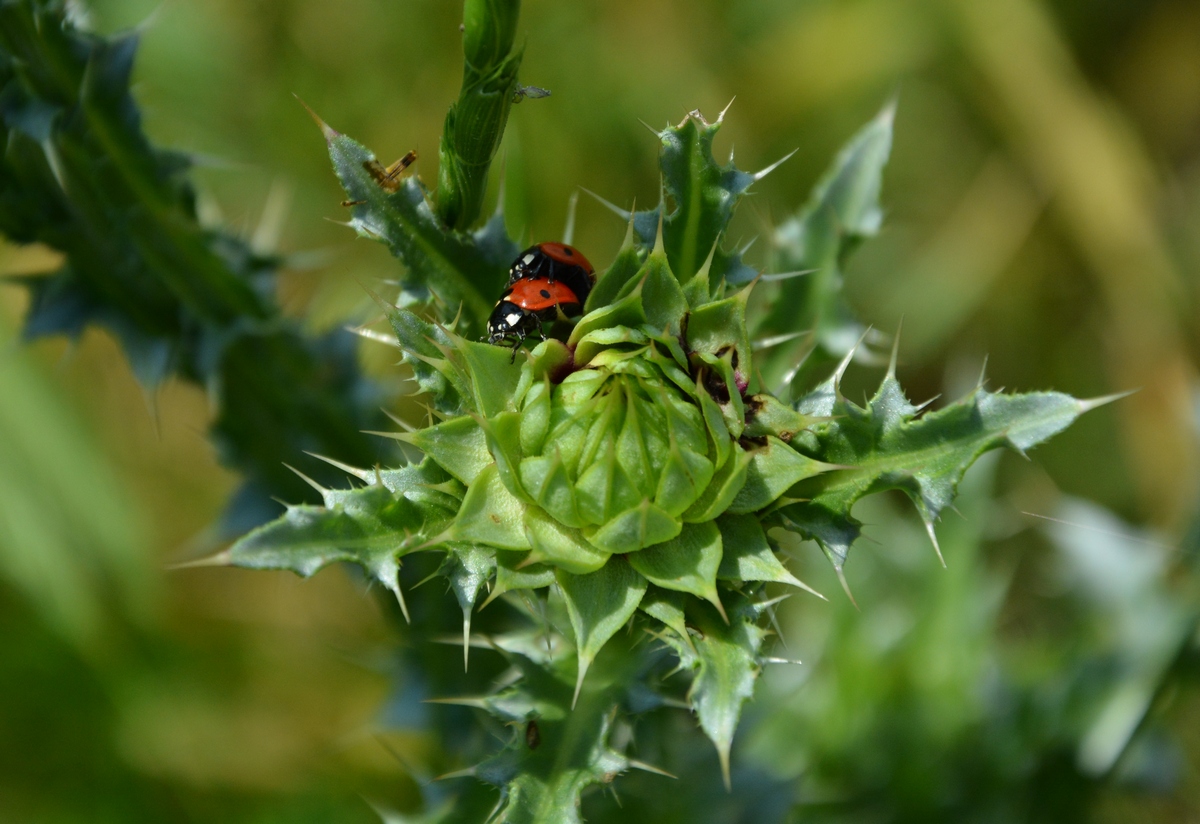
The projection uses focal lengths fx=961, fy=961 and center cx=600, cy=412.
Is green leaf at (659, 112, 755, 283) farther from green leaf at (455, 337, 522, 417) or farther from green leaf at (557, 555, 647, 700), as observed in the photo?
green leaf at (557, 555, 647, 700)

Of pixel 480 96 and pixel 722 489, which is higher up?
pixel 480 96

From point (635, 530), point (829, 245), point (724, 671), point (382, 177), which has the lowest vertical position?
point (724, 671)

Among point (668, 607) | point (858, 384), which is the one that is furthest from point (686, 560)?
point (858, 384)

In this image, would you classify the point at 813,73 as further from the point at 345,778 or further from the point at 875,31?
the point at 345,778

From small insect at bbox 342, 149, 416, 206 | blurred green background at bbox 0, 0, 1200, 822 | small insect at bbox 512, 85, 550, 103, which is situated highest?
small insect at bbox 512, 85, 550, 103

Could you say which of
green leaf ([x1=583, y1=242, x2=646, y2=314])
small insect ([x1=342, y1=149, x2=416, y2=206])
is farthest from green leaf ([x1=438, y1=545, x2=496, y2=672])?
small insect ([x1=342, y1=149, x2=416, y2=206])

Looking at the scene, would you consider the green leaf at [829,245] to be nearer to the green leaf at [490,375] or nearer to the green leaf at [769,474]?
the green leaf at [769,474]

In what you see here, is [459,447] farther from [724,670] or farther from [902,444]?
[902,444]
